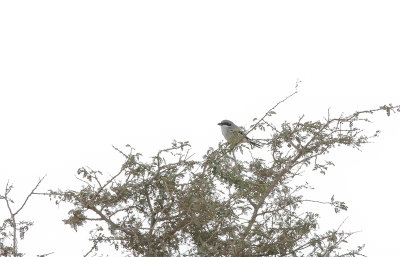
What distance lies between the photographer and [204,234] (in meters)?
7.33

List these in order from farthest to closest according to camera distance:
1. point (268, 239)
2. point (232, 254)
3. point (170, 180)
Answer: point (268, 239)
point (170, 180)
point (232, 254)

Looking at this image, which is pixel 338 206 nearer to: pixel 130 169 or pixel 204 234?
pixel 204 234

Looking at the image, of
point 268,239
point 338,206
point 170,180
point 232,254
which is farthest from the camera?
point 338,206

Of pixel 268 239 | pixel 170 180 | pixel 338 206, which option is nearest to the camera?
pixel 170 180

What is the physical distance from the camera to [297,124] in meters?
8.57

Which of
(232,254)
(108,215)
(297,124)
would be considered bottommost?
(232,254)

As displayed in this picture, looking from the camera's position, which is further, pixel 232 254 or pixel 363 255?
pixel 363 255

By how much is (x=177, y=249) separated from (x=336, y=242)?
212cm

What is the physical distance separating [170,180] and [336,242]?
240 centimetres

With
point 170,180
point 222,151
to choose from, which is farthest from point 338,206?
point 170,180

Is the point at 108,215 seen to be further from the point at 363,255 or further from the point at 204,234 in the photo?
the point at 363,255

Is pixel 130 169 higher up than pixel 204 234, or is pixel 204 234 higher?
pixel 130 169

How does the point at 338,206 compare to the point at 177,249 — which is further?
the point at 338,206

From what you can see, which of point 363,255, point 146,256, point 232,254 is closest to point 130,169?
point 146,256
